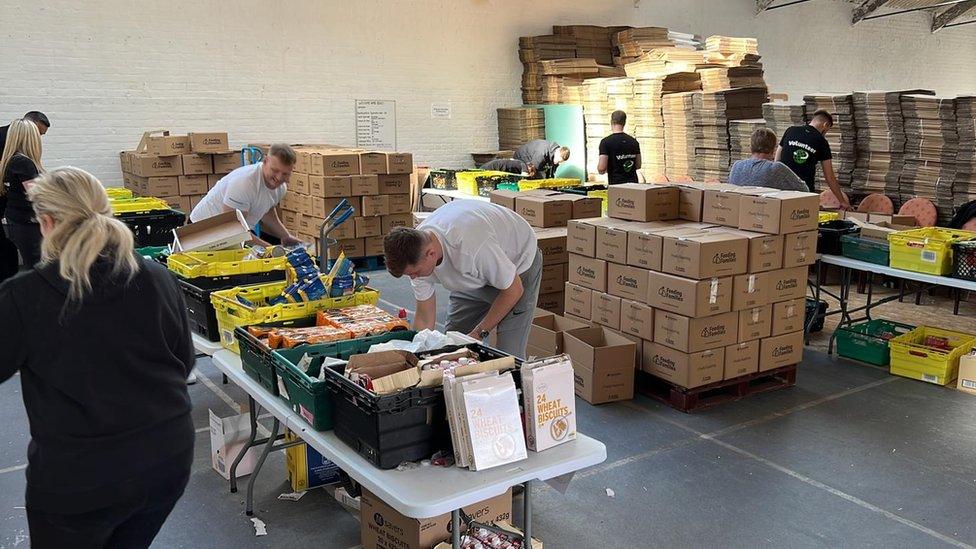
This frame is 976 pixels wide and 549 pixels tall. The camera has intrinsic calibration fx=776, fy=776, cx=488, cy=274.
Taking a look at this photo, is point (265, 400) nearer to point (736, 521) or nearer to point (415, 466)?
point (415, 466)

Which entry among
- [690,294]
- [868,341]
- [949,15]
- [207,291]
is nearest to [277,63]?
[207,291]

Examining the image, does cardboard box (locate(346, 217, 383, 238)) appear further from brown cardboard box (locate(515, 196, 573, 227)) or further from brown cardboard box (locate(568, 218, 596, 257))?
brown cardboard box (locate(568, 218, 596, 257))

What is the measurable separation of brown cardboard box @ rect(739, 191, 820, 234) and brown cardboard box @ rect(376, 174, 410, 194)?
15.3 feet

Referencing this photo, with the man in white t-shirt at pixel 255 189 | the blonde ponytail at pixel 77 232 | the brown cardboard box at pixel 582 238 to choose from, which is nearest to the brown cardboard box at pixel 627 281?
the brown cardboard box at pixel 582 238

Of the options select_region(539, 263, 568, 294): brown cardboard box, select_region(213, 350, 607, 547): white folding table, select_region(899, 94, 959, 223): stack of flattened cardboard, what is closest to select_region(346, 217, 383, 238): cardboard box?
select_region(539, 263, 568, 294): brown cardboard box

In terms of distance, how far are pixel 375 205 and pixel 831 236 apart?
15.5 ft

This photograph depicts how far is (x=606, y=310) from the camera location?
4.85 meters

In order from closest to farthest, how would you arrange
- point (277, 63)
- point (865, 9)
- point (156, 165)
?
point (156, 165) → point (277, 63) → point (865, 9)

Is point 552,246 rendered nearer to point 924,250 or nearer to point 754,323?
point 754,323

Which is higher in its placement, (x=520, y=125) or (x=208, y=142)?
(x=520, y=125)

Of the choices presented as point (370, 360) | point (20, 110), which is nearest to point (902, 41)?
point (20, 110)

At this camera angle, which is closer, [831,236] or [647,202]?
[647,202]

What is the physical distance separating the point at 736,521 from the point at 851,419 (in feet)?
4.95

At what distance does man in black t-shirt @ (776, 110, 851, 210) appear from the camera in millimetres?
6859
